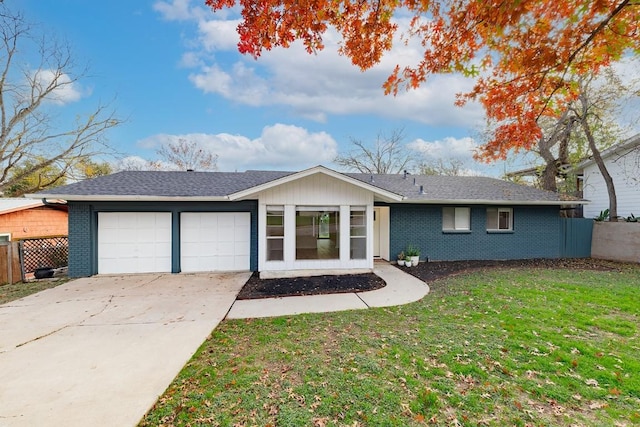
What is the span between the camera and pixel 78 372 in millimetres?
3465

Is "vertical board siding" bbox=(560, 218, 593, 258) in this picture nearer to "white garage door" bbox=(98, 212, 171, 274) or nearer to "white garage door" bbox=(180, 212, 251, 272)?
"white garage door" bbox=(180, 212, 251, 272)

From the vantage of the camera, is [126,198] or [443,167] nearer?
[126,198]

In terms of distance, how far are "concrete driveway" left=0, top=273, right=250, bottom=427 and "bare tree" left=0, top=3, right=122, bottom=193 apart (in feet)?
36.4

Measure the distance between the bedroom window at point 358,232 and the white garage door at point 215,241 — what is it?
3.55 m

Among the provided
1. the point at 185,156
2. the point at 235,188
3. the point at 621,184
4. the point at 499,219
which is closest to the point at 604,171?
the point at 621,184

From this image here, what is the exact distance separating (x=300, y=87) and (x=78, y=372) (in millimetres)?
13617

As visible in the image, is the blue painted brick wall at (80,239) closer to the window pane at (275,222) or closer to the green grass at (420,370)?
the window pane at (275,222)

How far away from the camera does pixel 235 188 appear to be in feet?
34.0

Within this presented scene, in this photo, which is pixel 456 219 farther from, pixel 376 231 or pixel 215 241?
pixel 215 241

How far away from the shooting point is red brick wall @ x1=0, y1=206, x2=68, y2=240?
1148 centimetres

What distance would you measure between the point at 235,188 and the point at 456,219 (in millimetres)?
8888

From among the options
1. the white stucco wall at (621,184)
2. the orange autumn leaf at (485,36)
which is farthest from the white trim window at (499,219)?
the orange autumn leaf at (485,36)

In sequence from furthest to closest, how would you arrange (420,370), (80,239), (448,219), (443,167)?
(443,167) → (448,219) → (80,239) → (420,370)

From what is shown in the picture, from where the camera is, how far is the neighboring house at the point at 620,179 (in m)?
12.5
